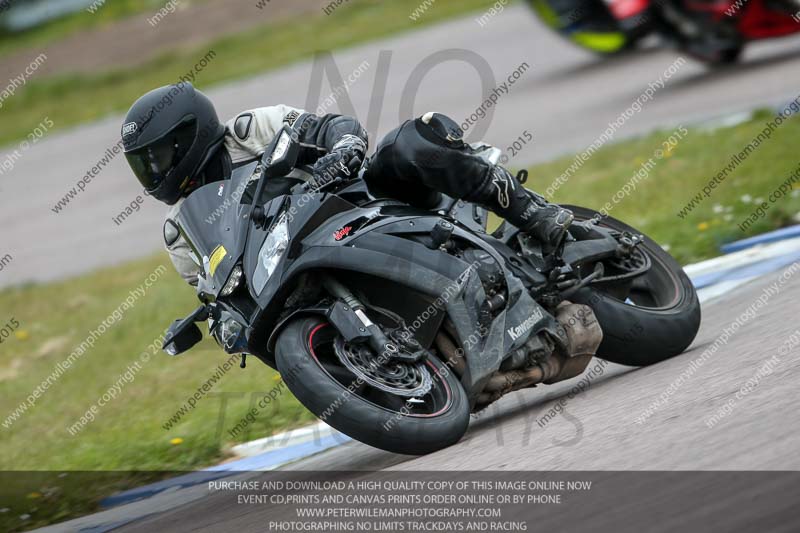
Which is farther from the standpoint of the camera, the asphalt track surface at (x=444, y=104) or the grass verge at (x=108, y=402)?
the asphalt track surface at (x=444, y=104)

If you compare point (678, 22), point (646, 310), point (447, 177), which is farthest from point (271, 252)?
point (678, 22)

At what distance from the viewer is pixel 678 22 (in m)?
13.6

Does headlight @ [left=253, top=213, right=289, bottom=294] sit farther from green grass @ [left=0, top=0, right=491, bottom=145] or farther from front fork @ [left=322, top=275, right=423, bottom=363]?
green grass @ [left=0, top=0, right=491, bottom=145]

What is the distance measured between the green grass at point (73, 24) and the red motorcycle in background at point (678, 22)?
1513 cm

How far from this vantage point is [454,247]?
5.33 metres

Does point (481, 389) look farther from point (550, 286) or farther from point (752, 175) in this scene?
point (752, 175)

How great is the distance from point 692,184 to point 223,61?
1427 cm

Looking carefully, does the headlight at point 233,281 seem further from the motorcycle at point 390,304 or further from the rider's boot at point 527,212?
the rider's boot at point 527,212

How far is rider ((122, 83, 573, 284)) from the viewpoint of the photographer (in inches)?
208

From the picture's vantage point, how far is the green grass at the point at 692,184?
8.41 meters

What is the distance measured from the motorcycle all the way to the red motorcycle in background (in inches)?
328

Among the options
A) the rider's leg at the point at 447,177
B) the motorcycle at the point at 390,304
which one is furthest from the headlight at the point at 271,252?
the rider's leg at the point at 447,177

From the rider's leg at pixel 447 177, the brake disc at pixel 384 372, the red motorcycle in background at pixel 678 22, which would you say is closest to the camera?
the brake disc at pixel 384 372

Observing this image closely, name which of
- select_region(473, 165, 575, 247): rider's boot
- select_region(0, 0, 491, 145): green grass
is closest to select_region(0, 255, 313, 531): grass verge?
select_region(473, 165, 575, 247): rider's boot
